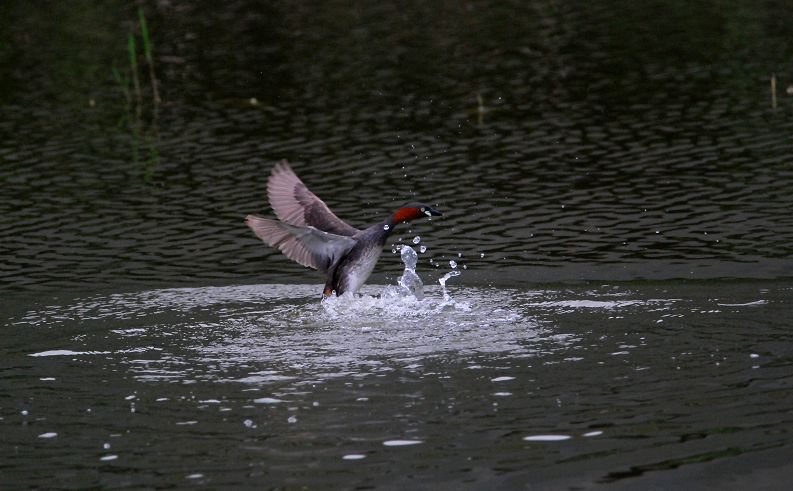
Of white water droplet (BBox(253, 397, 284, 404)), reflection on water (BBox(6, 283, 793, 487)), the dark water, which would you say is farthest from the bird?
white water droplet (BBox(253, 397, 284, 404))

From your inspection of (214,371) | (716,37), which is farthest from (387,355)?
(716,37)

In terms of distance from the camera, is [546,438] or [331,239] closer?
[546,438]

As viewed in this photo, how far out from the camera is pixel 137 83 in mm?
26375

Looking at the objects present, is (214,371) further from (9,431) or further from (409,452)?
(409,452)

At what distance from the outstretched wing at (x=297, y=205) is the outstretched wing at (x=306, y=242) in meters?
0.21

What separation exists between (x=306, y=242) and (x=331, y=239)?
0.86 ft

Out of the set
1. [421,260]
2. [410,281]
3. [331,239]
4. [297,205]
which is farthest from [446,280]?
[297,205]

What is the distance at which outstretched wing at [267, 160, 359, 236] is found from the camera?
13.6m

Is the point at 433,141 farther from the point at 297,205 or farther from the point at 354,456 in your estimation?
the point at 354,456

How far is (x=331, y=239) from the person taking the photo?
13.2 metres

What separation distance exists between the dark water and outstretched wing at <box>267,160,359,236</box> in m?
0.75

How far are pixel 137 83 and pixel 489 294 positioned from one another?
15.3m

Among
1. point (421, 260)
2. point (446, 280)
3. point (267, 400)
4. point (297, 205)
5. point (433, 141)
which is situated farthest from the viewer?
point (433, 141)

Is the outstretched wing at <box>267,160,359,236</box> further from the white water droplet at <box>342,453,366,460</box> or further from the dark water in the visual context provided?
the white water droplet at <box>342,453,366,460</box>
